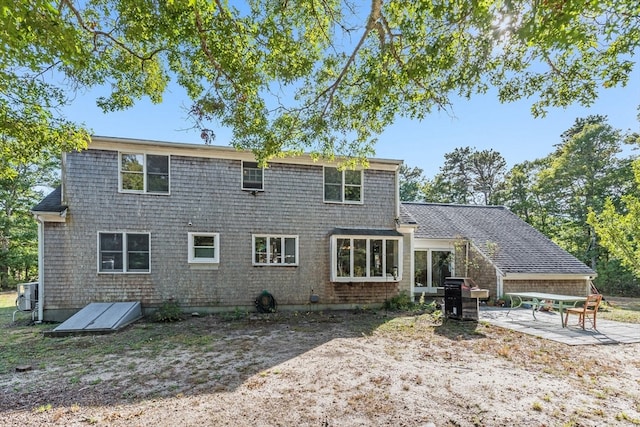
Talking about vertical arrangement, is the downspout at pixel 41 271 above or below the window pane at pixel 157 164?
below

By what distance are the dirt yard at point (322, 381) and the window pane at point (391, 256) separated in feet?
12.1

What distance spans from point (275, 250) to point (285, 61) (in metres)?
6.31

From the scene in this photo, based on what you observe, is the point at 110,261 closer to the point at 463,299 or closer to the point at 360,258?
the point at 360,258

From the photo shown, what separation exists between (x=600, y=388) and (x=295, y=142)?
23.6 ft

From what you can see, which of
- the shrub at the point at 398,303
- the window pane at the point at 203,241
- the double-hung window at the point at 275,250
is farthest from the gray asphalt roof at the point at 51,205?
the shrub at the point at 398,303

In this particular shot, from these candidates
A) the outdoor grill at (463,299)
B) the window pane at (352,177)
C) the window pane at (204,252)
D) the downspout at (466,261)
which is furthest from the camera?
the downspout at (466,261)

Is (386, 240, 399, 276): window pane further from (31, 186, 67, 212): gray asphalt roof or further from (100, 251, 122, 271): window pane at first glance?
(31, 186, 67, 212): gray asphalt roof

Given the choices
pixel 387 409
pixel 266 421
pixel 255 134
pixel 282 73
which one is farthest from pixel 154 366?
pixel 282 73

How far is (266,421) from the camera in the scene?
3510mm

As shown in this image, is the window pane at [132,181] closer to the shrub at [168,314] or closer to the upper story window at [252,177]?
the upper story window at [252,177]

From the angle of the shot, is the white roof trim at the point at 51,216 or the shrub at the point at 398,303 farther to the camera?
the shrub at the point at 398,303

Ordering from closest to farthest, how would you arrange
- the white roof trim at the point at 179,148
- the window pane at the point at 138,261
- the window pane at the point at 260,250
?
the white roof trim at the point at 179,148 < the window pane at the point at 138,261 < the window pane at the point at 260,250

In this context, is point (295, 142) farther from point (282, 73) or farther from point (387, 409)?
point (387, 409)

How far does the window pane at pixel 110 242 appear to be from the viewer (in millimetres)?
9656
